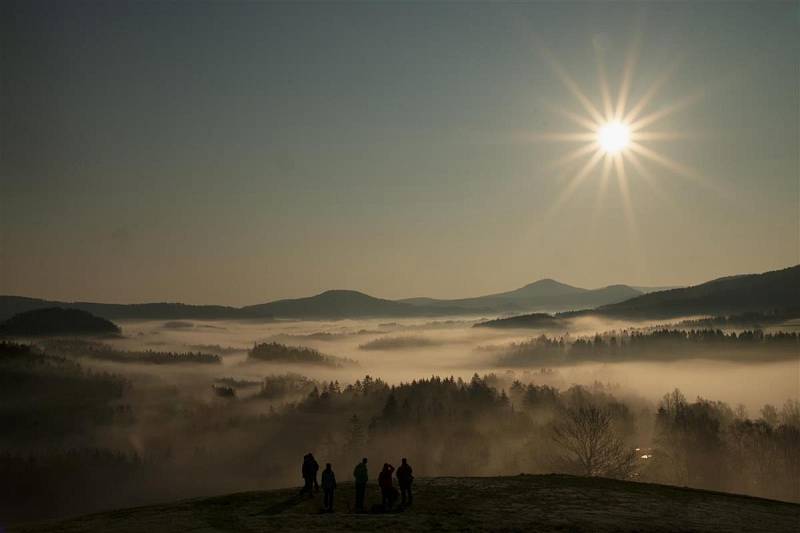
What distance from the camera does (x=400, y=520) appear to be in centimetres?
2973

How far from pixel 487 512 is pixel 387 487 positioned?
575cm

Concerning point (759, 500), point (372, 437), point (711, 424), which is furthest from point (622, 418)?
point (759, 500)

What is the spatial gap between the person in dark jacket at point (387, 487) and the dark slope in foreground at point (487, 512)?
1.46m

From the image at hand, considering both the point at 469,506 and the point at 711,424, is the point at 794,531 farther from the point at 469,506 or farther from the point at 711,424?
the point at 711,424

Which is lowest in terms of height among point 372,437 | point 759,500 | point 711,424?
point 372,437

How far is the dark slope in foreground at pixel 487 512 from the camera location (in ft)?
97.2

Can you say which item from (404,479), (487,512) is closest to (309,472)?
(404,479)

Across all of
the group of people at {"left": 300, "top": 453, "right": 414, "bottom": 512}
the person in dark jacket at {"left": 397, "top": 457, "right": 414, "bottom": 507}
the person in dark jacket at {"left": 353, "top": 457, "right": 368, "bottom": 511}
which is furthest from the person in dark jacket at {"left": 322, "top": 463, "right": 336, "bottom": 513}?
the person in dark jacket at {"left": 397, "top": 457, "right": 414, "bottom": 507}

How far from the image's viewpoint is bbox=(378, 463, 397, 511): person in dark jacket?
3244 cm

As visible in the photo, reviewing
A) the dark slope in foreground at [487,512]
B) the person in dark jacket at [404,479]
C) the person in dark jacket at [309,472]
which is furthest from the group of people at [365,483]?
the person in dark jacket at [309,472]

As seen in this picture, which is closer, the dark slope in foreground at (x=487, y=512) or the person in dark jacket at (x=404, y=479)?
the dark slope in foreground at (x=487, y=512)

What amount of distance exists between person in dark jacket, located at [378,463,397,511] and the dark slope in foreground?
1465 mm

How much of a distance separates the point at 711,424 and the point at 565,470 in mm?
64290

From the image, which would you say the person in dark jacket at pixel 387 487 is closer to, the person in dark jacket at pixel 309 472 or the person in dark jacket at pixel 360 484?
the person in dark jacket at pixel 360 484
